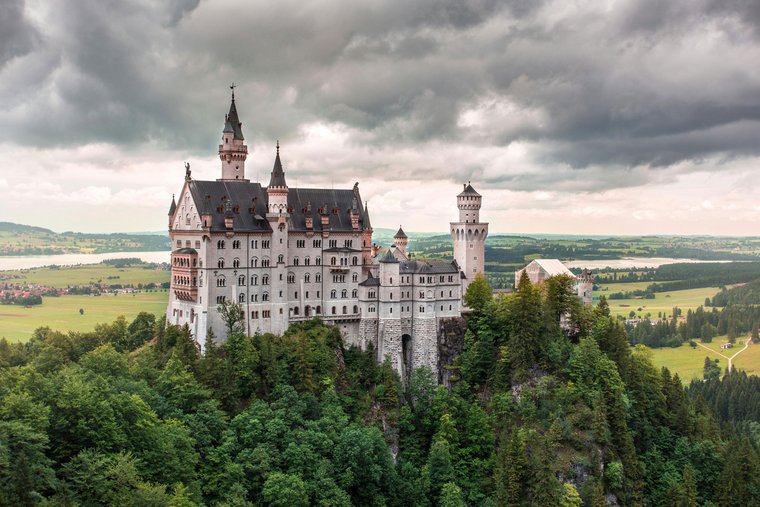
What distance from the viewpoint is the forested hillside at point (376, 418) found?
63219 mm

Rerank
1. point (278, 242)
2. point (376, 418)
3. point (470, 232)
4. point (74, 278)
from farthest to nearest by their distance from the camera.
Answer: point (74, 278) → point (470, 232) → point (278, 242) → point (376, 418)

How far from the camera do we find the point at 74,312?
136 metres

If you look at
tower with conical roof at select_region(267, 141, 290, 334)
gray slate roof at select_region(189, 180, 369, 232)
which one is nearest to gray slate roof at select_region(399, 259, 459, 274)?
gray slate roof at select_region(189, 180, 369, 232)

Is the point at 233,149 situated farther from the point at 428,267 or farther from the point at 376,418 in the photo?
the point at 376,418

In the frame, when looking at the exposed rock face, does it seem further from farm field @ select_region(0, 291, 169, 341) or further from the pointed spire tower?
farm field @ select_region(0, 291, 169, 341)

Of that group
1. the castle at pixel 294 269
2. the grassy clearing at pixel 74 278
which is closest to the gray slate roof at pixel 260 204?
the castle at pixel 294 269

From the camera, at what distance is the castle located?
3489 inches

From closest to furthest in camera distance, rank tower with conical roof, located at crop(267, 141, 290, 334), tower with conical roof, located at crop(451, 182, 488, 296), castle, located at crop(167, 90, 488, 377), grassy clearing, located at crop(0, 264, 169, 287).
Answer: castle, located at crop(167, 90, 488, 377)
tower with conical roof, located at crop(267, 141, 290, 334)
tower with conical roof, located at crop(451, 182, 488, 296)
grassy clearing, located at crop(0, 264, 169, 287)

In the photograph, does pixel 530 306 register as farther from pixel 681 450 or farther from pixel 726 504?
pixel 726 504

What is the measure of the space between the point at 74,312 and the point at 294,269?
59.7m

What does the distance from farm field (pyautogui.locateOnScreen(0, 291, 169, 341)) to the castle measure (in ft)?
102

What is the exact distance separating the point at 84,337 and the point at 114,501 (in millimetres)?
46874

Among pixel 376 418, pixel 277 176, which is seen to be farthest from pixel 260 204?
pixel 376 418

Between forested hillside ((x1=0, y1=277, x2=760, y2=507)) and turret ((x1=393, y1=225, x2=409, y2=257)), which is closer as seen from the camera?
forested hillside ((x1=0, y1=277, x2=760, y2=507))
